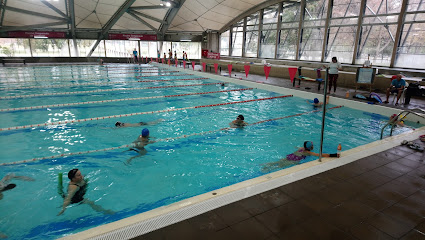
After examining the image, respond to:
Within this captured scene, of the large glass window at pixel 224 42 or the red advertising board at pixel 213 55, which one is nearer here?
the red advertising board at pixel 213 55

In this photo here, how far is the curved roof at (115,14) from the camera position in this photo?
60.2 ft

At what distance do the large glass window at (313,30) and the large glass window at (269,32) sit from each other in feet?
9.31

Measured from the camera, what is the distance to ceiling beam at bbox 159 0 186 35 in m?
19.2

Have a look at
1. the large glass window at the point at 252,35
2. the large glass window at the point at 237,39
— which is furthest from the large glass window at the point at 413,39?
the large glass window at the point at 237,39

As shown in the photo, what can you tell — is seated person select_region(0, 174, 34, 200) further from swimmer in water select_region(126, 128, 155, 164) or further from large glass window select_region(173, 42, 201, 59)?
large glass window select_region(173, 42, 201, 59)

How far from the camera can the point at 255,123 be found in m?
6.54

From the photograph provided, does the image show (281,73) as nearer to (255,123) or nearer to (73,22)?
(255,123)

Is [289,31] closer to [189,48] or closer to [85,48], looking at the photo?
[189,48]

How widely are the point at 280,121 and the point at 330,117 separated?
1581 millimetres

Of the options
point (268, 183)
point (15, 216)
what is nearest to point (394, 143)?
point (268, 183)

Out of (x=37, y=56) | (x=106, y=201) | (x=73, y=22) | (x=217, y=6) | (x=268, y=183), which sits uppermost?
(x=217, y=6)

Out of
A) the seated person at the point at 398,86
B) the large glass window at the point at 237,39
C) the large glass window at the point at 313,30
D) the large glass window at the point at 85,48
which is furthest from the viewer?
the large glass window at the point at 85,48

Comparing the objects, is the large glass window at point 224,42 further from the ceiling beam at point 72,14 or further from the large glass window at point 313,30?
the ceiling beam at point 72,14

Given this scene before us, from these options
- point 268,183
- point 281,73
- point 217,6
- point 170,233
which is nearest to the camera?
point 170,233
